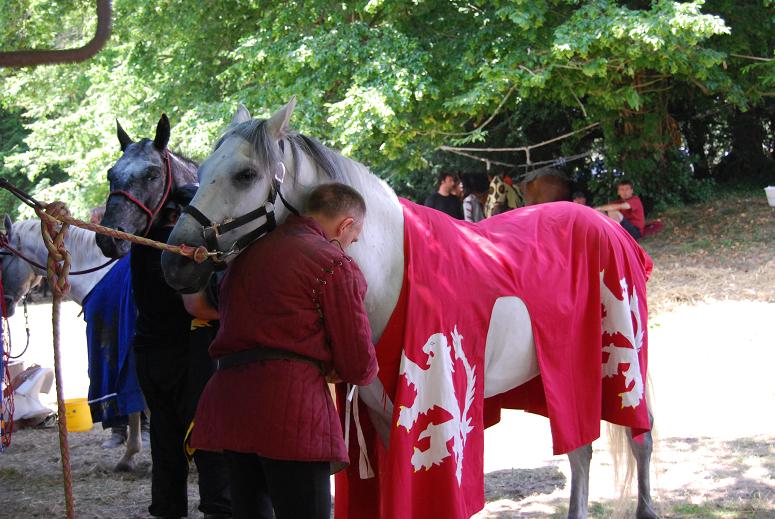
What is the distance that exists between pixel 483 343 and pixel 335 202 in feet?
3.09

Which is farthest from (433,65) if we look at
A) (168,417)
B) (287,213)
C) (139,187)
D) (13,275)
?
(287,213)

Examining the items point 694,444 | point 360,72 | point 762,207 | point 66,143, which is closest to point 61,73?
point 66,143

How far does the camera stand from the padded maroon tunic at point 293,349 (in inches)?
95.9

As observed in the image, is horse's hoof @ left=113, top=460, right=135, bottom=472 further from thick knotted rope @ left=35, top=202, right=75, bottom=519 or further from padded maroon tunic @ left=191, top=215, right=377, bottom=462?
padded maroon tunic @ left=191, top=215, right=377, bottom=462

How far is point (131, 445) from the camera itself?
5.79 metres

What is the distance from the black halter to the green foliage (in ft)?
22.2

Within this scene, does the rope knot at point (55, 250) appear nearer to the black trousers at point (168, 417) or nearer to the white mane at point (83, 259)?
the black trousers at point (168, 417)

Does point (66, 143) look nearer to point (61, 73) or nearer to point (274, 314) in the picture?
point (61, 73)

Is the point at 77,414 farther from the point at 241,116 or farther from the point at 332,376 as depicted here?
the point at 332,376

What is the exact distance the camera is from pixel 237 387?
8.16ft

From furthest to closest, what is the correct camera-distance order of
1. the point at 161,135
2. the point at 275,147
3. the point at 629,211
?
the point at 629,211 → the point at 161,135 → the point at 275,147

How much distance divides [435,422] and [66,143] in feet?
56.9

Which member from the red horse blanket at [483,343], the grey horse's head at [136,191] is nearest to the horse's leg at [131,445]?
the grey horse's head at [136,191]

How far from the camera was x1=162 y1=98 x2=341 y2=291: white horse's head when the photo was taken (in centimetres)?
267
